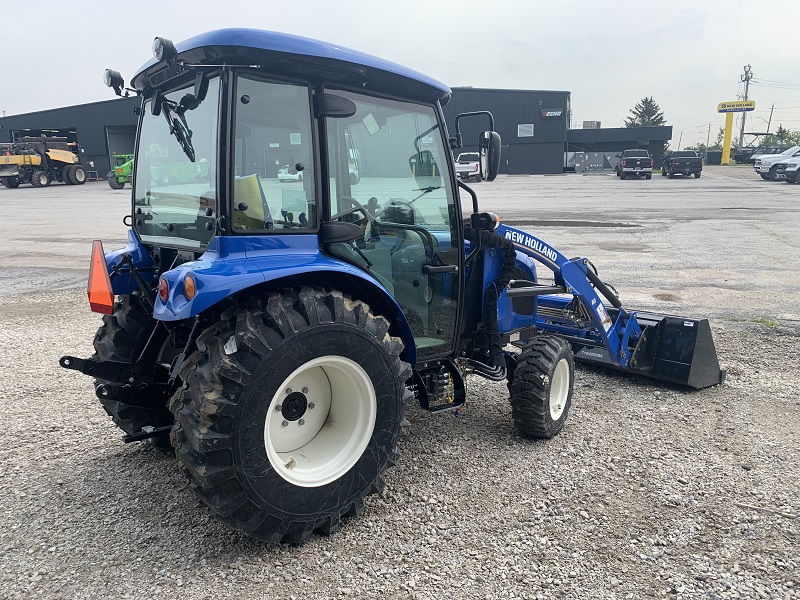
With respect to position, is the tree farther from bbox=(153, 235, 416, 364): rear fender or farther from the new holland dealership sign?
bbox=(153, 235, 416, 364): rear fender

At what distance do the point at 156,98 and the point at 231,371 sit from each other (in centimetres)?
172

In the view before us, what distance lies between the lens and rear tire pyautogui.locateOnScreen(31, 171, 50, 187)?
37.8 m

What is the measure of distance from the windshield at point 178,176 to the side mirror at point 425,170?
4.01ft

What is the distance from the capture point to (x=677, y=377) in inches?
200

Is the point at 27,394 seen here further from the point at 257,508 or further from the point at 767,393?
the point at 767,393

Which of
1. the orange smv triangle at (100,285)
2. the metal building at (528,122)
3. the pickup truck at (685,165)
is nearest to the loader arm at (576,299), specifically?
the orange smv triangle at (100,285)

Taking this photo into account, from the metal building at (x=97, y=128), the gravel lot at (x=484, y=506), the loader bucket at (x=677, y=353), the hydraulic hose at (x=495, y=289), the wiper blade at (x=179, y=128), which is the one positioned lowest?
the gravel lot at (x=484, y=506)

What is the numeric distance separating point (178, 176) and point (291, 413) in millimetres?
1425

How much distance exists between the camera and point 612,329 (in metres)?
5.07

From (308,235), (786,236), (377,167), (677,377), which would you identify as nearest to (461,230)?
(377,167)

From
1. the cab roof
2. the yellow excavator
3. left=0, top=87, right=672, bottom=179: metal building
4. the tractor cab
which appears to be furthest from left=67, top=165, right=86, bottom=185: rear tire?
the cab roof

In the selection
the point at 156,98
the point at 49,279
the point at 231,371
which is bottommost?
the point at 49,279

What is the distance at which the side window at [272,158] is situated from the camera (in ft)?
9.43

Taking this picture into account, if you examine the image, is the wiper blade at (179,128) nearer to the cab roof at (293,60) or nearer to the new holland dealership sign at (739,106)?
the cab roof at (293,60)
